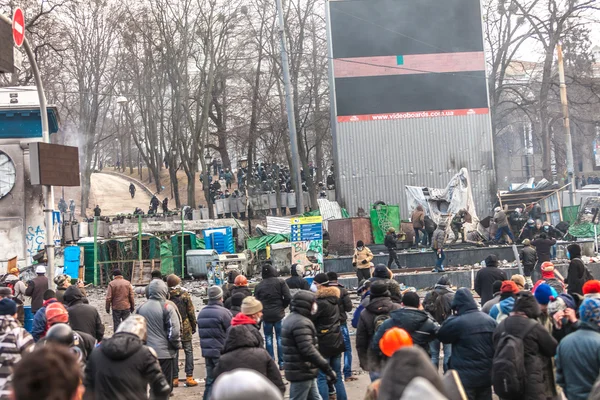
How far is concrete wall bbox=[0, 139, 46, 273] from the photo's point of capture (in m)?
24.8

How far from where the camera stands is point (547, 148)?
4906 centimetres

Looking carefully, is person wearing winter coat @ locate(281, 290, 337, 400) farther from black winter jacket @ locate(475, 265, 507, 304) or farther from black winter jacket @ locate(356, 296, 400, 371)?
black winter jacket @ locate(475, 265, 507, 304)

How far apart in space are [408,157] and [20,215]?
1485 cm

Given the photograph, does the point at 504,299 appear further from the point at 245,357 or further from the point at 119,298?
the point at 119,298

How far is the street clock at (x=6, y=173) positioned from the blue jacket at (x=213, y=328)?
1666cm

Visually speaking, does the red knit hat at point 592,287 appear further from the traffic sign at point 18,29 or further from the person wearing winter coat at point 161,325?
the traffic sign at point 18,29

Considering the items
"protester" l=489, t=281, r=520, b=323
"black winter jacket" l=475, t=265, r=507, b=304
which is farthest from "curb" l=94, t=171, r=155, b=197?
"protester" l=489, t=281, r=520, b=323

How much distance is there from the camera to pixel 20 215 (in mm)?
24938

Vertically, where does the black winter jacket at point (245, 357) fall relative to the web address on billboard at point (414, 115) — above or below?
below

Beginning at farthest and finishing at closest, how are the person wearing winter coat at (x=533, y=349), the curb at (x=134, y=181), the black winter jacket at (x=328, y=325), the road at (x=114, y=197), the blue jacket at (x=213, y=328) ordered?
1. the curb at (x=134, y=181)
2. the road at (x=114, y=197)
3. the blue jacket at (x=213, y=328)
4. the black winter jacket at (x=328, y=325)
5. the person wearing winter coat at (x=533, y=349)

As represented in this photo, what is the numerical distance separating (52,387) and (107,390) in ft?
9.81

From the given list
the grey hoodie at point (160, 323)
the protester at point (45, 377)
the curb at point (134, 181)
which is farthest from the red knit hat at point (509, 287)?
the curb at point (134, 181)

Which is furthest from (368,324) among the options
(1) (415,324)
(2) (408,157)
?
(2) (408,157)

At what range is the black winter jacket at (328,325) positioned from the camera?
9.75 metres
